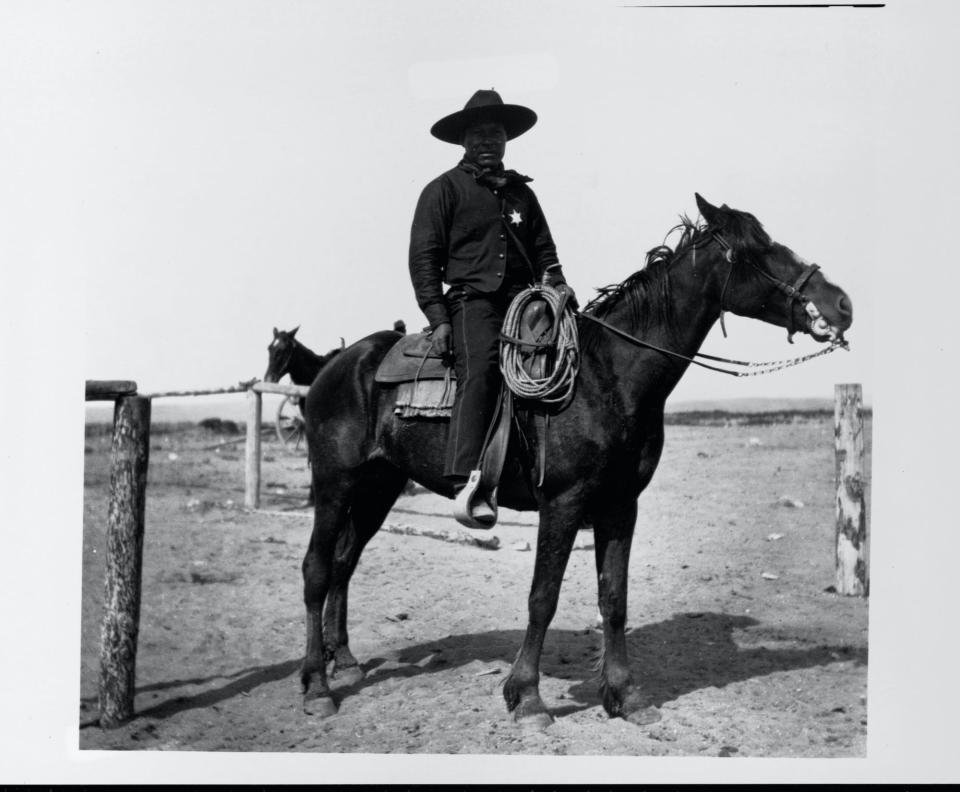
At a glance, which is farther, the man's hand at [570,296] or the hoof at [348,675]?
the hoof at [348,675]

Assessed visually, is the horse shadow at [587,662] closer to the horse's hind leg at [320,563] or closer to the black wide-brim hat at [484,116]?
the horse's hind leg at [320,563]

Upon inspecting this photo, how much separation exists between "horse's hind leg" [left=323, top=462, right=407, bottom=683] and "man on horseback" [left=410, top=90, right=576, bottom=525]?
78 cm

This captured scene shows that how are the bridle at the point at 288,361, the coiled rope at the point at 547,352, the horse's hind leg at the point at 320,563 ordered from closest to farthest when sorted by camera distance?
the coiled rope at the point at 547,352, the horse's hind leg at the point at 320,563, the bridle at the point at 288,361

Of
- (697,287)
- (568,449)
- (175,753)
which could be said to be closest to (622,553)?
(568,449)

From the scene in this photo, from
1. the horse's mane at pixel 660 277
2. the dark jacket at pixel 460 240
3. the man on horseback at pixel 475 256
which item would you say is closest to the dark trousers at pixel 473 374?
the man on horseback at pixel 475 256

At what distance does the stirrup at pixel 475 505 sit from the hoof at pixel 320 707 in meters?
1.44

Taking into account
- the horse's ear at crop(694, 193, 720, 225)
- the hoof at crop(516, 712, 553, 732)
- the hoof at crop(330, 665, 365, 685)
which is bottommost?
the hoof at crop(516, 712, 553, 732)

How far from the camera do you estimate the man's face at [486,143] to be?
20.6ft

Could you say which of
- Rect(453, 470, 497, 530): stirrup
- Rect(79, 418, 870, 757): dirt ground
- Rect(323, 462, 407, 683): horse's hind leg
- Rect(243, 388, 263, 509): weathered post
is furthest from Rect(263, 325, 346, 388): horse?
Rect(453, 470, 497, 530): stirrup

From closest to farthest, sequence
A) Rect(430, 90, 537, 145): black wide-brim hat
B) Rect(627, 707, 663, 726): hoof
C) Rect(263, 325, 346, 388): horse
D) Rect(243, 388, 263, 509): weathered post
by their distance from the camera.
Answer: Rect(627, 707, 663, 726): hoof < Rect(430, 90, 537, 145): black wide-brim hat < Rect(263, 325, 346, 388): horse < Rect(243, 388, 263, 509): weathered post

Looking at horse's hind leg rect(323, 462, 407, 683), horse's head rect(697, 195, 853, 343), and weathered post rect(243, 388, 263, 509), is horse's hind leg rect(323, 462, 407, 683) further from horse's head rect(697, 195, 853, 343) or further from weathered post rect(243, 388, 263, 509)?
weathered post rect(243, 388, 263, 509)

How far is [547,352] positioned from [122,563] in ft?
9.08

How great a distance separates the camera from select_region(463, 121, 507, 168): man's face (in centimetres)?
Result: 629

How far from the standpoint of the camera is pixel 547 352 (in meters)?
5.99
